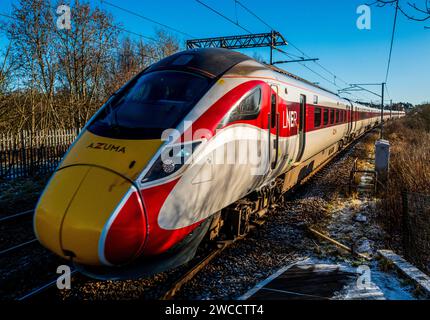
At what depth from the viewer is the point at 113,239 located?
11.3ft

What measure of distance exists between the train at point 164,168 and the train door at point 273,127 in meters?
0.03

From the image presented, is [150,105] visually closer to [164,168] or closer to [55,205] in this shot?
[164,168]

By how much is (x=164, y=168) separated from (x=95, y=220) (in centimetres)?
95

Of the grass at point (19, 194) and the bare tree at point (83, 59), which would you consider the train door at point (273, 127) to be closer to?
the grass at point (19, 194)

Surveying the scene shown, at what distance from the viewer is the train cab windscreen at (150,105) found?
430cm

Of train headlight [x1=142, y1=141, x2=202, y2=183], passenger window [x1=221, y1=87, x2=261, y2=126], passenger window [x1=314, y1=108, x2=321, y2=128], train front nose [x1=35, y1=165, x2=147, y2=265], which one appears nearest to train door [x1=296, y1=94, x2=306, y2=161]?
passenger window [x1=314, y1=108, x2=321, y2=128]

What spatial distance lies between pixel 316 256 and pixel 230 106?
3.17 meters

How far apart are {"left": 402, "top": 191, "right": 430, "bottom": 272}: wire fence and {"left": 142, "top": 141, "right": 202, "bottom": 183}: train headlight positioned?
4845mm

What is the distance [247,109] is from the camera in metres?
5.24

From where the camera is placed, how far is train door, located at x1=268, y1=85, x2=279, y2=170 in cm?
606

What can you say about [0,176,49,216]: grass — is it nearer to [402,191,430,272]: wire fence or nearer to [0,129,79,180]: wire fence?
[0,129,79,180]: wire fence

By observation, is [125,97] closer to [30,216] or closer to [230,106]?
[230,106]

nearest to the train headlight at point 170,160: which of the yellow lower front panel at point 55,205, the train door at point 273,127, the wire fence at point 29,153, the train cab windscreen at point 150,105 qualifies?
the train cab windscreen at point 150,105
